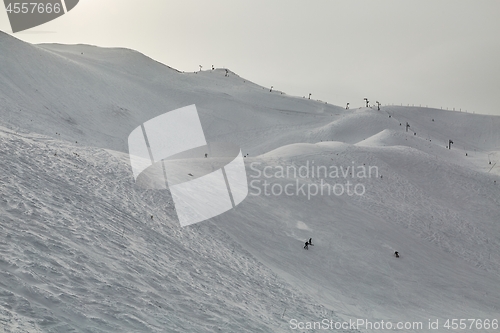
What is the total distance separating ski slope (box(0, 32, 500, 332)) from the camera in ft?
29.5

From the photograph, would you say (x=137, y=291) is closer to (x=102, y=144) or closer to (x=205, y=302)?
(x=205, y=302)

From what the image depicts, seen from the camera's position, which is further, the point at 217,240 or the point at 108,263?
the point at 217,240

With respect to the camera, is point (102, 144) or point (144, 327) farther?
point (102, 144)

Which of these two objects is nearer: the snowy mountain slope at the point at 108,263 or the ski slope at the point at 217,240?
the snowy mountain slope at the point at 108,263

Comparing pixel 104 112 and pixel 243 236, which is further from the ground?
pixel 104 112

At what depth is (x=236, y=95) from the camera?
220 feet

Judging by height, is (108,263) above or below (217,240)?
above

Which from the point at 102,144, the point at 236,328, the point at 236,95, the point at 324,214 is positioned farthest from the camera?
the point at 236,95

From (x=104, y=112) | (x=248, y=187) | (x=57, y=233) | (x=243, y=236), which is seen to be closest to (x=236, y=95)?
(x=104, y=112)

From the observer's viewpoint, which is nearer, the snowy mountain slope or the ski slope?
the snowy mountain slope

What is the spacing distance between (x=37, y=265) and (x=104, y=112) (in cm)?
3998

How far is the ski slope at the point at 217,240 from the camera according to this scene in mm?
9000

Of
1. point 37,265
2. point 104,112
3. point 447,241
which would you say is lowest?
point 447,241

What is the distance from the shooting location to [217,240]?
16.7 metres
